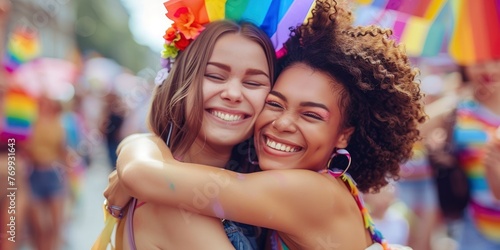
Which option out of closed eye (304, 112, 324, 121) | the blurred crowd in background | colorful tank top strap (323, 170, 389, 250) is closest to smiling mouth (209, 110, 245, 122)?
closed eye (304, 112, 324, 121)

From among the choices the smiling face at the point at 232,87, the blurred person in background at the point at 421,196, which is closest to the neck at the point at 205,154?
the smiling face at the point at 232,87

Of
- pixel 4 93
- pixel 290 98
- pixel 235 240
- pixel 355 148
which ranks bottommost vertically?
pixel 4 93

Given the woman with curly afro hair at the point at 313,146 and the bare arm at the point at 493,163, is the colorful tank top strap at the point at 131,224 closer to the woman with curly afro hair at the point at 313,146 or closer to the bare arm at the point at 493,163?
the woman with curly afro hair at the point at 313,146

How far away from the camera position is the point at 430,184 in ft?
16.6

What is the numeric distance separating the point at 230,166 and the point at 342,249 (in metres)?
0.62

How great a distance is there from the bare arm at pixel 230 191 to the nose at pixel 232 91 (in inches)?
13.1

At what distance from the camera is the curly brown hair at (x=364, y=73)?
2418mm

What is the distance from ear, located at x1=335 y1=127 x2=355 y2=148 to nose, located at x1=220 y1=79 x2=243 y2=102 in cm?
43

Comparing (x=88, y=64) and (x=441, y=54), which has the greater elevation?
(x=441, y=54)

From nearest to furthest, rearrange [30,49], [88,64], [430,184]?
1. [430,184]
2. [30,49]
3. [88,64]

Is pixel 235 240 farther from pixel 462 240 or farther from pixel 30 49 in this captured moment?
pixel 30 49

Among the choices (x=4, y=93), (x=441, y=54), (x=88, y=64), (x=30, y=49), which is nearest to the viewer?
(x=441, y=54)

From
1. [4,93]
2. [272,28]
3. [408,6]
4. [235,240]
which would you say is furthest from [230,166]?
[4,93]

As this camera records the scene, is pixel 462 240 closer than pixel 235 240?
No
